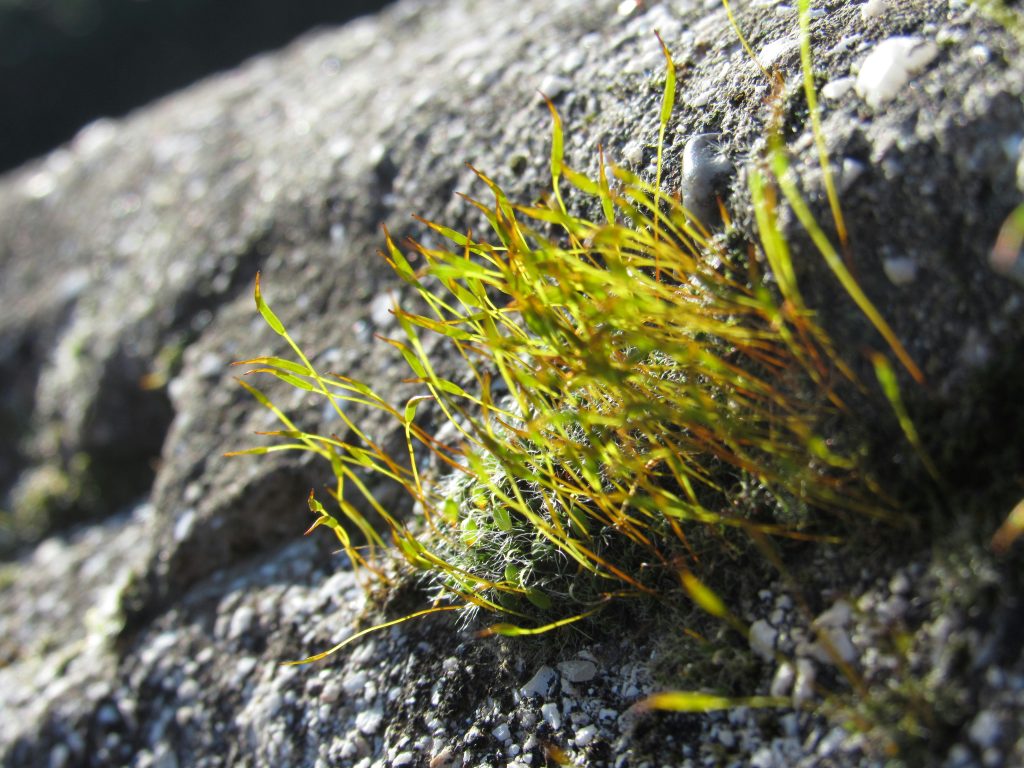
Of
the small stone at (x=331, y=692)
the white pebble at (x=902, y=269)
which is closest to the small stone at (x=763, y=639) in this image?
the white pebble at (x=902, y=269)

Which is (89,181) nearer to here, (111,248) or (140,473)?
(111,248)

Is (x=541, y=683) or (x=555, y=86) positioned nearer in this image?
(x=541, y=683)

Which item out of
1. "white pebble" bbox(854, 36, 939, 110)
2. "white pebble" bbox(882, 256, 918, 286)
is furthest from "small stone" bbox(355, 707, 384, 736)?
"white pebble" bbox(854, 36, 939, 110)

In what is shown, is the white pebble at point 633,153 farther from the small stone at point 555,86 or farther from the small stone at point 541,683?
the small stone at point 541,683

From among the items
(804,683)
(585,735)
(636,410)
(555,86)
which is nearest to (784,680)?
(804,683)

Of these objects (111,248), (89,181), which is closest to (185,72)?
(89,181)

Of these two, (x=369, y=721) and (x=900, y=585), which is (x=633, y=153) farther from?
(x=369, y=721)
